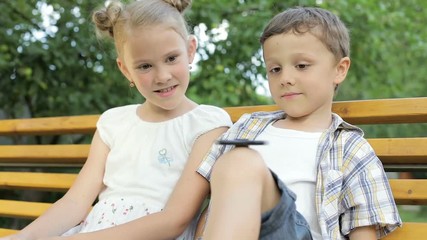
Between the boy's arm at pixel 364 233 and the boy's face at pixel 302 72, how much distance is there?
1.26 ft

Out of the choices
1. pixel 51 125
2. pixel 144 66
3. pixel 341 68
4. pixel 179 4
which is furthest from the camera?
pixel 51 125

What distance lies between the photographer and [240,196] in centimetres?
171

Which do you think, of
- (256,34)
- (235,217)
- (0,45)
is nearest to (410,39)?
(256,34)

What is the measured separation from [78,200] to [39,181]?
73 cm

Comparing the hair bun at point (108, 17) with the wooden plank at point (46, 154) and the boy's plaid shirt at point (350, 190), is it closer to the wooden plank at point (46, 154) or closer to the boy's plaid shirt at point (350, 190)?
the wooden plank at point (46, 154)

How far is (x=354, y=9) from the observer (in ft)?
13.6

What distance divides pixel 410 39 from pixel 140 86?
2.69 meters

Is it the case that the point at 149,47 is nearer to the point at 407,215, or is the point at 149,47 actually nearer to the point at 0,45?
the point at 0,45

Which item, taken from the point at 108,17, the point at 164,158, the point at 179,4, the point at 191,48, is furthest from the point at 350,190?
the point at 108,17

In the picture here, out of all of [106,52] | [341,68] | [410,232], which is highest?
[341,68]

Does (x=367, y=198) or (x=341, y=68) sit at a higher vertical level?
(x=341, y=68)

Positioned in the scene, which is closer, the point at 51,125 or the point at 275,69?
the point at 275,69

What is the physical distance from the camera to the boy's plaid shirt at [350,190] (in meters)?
1.96

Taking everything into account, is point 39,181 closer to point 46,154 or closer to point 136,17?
point 46,154
